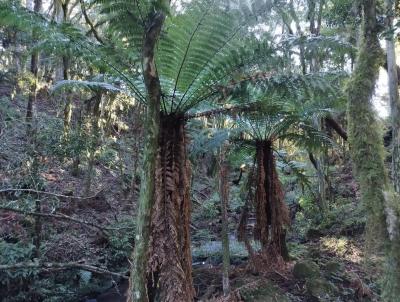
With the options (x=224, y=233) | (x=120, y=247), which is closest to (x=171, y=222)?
(x=224, y=233)

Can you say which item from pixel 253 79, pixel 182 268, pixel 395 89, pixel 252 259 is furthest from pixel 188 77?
pixel 395 89

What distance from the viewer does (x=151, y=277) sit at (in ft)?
11.4

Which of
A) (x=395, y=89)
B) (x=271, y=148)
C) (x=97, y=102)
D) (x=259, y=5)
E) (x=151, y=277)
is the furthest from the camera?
(x=97, y=102)

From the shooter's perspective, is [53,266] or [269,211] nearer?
[53,266]

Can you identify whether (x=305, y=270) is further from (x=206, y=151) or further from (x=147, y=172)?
(x=147, y=172)

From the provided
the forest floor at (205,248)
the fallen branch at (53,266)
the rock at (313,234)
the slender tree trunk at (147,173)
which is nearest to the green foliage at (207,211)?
the forest floor at (205,248)

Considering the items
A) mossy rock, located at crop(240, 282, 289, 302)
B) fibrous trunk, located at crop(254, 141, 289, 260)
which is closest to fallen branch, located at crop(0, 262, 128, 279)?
mossy rock, located at crop(240, 282, 289, 302)

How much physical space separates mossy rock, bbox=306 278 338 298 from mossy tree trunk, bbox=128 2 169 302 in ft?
9.65

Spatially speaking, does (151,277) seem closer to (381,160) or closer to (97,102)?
(381,160)

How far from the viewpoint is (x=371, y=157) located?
114 inches

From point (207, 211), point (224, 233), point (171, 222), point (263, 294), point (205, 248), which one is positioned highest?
point (207, 211)

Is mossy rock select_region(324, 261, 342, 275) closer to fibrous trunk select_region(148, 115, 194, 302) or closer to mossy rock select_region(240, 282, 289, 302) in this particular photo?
mossy rock select_region(240, 282, 289, 302)

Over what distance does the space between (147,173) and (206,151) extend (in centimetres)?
280

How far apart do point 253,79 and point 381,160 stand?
1.70m
